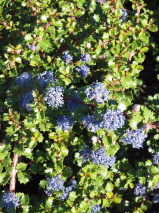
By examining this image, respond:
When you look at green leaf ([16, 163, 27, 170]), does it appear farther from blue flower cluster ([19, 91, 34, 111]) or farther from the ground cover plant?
blue flower cluster ([19, 91, 34, 111])

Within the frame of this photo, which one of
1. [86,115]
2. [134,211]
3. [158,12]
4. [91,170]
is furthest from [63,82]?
[158,12]

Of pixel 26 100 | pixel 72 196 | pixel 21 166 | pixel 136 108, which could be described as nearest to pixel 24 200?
pixel 21 166

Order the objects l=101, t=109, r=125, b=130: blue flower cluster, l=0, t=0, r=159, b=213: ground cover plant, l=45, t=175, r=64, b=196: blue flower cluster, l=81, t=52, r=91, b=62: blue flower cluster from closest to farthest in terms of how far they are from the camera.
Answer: l=101, t=109, r=125, b=130: blue flower cluster < l=0, t=0, r=159, b=213: ground cover plant < l=45, t=175, r=64, b=196: blue flower cluster < l=81, t=52, r=91, b=62: blue flower cluster

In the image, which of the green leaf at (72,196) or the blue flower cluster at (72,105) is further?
the green leaf at (72,196)

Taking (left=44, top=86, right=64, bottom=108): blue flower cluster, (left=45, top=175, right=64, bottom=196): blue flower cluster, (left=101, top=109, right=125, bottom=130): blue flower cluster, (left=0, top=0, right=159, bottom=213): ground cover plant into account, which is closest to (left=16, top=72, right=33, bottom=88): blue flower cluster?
(left=0, top=0, right=159, bottom=213): ground cover plant

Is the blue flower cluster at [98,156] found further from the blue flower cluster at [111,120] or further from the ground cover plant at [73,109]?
the blue flower cluster at [111,120]

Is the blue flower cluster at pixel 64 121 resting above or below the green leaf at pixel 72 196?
above

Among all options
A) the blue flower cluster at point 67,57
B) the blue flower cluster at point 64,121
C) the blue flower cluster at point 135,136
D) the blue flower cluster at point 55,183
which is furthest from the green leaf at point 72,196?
the blue flower cluster at point 67,57

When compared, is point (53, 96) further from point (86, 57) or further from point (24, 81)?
point (86, 57)

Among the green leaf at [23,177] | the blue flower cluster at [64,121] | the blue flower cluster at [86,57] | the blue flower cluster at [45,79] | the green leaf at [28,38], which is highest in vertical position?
the green leaf at [28,38]
